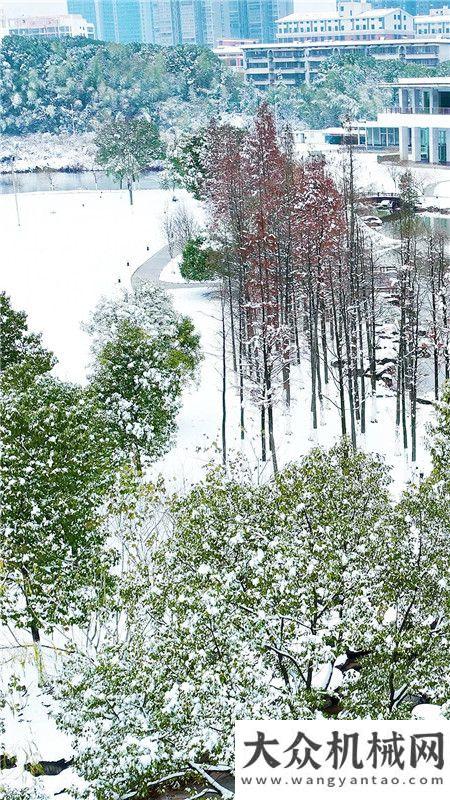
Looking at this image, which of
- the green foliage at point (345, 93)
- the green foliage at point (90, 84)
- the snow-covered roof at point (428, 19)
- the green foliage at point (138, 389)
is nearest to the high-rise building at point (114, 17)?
the snow-covered roof at point (428, 19)

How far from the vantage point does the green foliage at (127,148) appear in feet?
171

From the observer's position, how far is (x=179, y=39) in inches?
3787

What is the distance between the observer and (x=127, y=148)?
52.4 meters

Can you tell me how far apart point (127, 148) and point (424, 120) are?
15457 millimetres

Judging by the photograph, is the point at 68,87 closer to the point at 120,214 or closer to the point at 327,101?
the point at 327,101

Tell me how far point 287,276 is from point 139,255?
18502 millimetres

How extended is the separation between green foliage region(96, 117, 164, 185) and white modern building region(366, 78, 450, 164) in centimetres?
1287

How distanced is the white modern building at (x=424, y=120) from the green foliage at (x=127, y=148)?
12.9 metres

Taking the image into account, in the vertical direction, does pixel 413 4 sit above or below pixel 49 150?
above

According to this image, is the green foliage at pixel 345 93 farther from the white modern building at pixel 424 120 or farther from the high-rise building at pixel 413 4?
the high-rise building at pixel 413 4

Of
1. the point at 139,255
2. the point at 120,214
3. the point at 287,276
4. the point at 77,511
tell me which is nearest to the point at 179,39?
the point at 120,214

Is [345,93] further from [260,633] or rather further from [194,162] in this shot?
[260,633]

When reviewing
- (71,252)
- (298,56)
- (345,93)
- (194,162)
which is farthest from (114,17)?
(194,162)

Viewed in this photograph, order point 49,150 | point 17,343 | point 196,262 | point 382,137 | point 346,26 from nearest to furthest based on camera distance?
point 17,343
point 196,262
point 382,137
point 49,150
point 346,26
